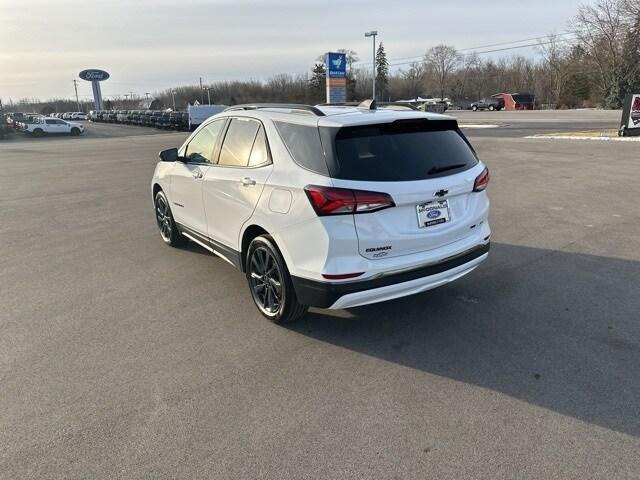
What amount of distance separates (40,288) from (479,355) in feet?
14.6

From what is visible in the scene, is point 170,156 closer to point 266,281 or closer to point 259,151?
point 259,151

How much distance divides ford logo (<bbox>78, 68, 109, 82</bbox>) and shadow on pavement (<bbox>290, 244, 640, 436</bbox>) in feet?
285

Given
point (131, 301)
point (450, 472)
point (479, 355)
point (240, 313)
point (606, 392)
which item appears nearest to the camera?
point (450, 472)

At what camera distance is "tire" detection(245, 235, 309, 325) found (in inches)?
148

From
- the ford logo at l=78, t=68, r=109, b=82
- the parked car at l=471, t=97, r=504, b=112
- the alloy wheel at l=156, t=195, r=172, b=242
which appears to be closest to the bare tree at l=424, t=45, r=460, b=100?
the parked car at l=471, t=97, r=504, b=112

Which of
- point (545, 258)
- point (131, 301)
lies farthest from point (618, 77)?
point (131, 301)

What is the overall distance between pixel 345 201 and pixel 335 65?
28675 millimetres

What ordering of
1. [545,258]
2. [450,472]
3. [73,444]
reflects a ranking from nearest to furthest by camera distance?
[450,472] < [73,444] < [545,258]

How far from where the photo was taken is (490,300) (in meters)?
4.43

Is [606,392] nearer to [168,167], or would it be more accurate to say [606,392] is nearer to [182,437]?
[182,437]

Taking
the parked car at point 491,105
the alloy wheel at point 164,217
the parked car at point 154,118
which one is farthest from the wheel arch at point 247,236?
the parked car at point 491,105

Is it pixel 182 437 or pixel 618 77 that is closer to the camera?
pixel 182 437

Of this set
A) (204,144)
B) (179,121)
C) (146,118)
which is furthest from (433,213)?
(146,118)

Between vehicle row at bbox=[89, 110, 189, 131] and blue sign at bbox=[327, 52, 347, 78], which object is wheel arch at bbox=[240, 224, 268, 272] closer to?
blue sign at bbox=[327, 52, 347, 78]
